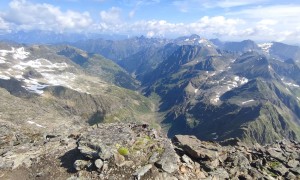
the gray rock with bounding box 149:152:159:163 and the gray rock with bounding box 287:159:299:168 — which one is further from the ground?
the gray rock with bounding box 149:152:159:163

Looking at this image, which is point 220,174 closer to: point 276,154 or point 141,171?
point 141,171

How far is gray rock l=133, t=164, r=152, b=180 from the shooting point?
3724cm

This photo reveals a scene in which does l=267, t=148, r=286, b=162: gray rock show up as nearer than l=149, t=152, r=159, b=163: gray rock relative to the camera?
No

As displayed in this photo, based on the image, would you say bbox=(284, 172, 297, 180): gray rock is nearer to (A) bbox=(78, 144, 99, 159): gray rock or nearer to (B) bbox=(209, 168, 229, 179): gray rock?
(B) bbox=(209, 168, 229, 179): gray rock

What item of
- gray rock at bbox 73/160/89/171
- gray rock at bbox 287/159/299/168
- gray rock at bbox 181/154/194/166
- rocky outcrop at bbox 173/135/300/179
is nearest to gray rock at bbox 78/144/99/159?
gray rock at bbox 73/160/89/171

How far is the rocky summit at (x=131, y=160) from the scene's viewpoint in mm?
38969

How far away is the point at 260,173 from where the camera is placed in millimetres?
44656

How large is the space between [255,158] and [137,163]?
71.8 feet

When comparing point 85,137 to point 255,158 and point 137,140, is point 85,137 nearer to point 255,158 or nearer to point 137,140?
point 137,140

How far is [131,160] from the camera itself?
39.9m

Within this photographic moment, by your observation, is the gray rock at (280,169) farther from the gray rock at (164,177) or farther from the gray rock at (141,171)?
→ the gray rock at (141,171)

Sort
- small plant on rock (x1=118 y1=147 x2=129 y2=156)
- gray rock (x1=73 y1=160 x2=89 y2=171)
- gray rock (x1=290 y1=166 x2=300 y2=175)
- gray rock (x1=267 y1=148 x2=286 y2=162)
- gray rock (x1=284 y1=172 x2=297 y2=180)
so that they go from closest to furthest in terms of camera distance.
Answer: gray rock (x1=73 y1=160 x2=89 y2=171)
small plant on rock (x1=118 y1=147 x2=129 y2=156)
gray rock (x1=284 y1=172 x2=297 y2=180)
gray rock (x1=290 y1=166 x2=300 y2=175)
gray rock (x1=267 y1=148 x2=286 y2=162)

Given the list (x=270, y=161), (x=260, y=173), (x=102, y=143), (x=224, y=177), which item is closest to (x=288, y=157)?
(x=270, y=161)

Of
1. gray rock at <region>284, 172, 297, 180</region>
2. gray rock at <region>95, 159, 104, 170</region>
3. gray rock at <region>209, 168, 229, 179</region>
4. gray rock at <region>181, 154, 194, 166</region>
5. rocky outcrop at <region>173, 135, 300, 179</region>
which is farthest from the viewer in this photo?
gray rock at <region>284, 172, 297, 180</region>
